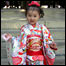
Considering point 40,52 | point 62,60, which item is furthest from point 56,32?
point 40,52

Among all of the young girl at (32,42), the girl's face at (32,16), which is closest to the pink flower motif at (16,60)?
the young girl at (32,42)

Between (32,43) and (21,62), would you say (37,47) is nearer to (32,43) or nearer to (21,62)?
(32,43)

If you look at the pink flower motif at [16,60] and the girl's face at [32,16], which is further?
the pink flower motif at [16,60]

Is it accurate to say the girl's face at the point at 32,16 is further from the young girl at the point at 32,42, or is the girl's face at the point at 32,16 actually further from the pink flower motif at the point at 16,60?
the pink flower motif at the point at 16,60

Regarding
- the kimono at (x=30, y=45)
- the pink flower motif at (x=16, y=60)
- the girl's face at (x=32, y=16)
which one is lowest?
the pink flower motif at (x=16, y=60)

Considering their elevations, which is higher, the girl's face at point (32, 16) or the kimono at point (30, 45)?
the girl's face at point (32, 16)

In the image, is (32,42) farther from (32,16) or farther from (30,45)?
(32,16)

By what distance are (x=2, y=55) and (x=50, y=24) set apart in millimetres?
2166

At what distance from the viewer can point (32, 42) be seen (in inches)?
101

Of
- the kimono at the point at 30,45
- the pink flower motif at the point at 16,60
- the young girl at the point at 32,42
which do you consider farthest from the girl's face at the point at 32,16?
the pink flower motif at the point at 16,60

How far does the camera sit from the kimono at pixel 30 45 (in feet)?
8.40

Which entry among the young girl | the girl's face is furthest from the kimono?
the girl's face

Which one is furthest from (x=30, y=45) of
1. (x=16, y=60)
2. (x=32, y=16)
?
(x=32, y=16)

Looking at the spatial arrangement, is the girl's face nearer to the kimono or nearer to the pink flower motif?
the kimono
